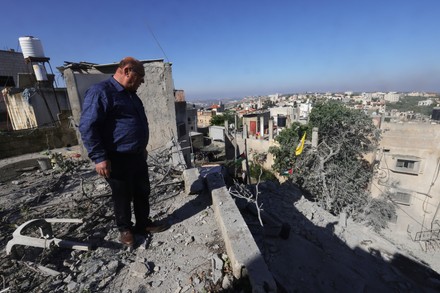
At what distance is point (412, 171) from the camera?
33.8 ft

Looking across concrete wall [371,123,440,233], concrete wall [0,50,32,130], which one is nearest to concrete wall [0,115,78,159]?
concrete wall [0,50,32,130]

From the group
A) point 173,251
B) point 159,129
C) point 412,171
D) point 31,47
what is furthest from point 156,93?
point 412,171

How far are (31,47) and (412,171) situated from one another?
16.7 m

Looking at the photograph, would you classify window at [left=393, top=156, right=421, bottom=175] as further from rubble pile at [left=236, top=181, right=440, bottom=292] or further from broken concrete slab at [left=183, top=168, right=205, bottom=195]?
broken concrete slab at [left=183, top=168, right=205, bottom=195]

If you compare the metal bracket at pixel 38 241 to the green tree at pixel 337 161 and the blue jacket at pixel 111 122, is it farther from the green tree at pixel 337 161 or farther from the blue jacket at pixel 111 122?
the green tree at pixel 337 161

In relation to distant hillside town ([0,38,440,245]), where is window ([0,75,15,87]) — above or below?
above

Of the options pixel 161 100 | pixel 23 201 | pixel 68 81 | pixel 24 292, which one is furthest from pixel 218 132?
pixel 24 292

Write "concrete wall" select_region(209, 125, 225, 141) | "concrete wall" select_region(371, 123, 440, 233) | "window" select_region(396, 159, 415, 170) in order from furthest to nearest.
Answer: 1. "concrete wall" select_region(209, 125, 225, 141)
2. "window" select_region(396, 159, 415, 170)
3. "concrete wall" select_region(371, 123, 440, 233)

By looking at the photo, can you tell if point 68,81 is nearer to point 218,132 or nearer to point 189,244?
point 189,244

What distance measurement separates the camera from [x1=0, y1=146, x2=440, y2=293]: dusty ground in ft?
6.11

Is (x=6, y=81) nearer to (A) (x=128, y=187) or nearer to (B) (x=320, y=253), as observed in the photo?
(A) (x=128, y=187)

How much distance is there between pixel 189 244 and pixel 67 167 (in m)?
3.94

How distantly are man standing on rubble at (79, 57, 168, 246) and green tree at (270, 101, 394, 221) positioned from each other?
8.28 m

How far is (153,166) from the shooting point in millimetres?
4469
